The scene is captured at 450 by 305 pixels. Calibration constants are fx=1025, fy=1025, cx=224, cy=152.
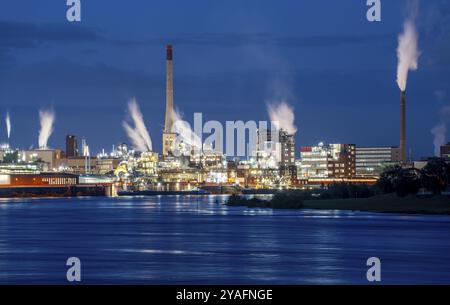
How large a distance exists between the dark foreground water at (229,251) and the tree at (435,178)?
17880 mm

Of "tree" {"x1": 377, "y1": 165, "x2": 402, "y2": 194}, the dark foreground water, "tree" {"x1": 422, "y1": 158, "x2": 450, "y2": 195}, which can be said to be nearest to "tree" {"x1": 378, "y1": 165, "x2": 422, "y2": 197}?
"tree" {"x1": 377, "y1": 165, "x2": 402, "y2": 194}

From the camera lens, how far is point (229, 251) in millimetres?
43250

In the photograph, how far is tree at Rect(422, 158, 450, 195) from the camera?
84.6 metres

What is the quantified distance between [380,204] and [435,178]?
7253 mm

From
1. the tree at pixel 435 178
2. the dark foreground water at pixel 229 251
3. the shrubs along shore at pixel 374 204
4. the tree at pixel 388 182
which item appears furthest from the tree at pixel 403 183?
the dark foreground water at pixel 229 251

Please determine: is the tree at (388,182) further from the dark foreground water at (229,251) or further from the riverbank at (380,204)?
the dark foreground water at (229,251)

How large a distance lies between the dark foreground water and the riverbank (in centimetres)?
1440

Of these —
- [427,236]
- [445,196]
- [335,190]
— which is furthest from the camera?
[335,190]

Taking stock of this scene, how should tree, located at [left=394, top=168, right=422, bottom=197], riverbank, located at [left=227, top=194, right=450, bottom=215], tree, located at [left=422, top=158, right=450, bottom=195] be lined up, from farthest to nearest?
tree, located at [left=394, top=168, right=422, bottom=197]
tree, located at [left=422, top=158, right=450, bottom=195]
riverbank, located at [left=227, top=194, right=450, bottom=215]

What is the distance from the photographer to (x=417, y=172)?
93625 mm

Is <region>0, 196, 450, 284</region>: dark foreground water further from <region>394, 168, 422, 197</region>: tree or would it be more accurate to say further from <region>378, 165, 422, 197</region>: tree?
<region>378, 165, 422, 197</region>: tree
